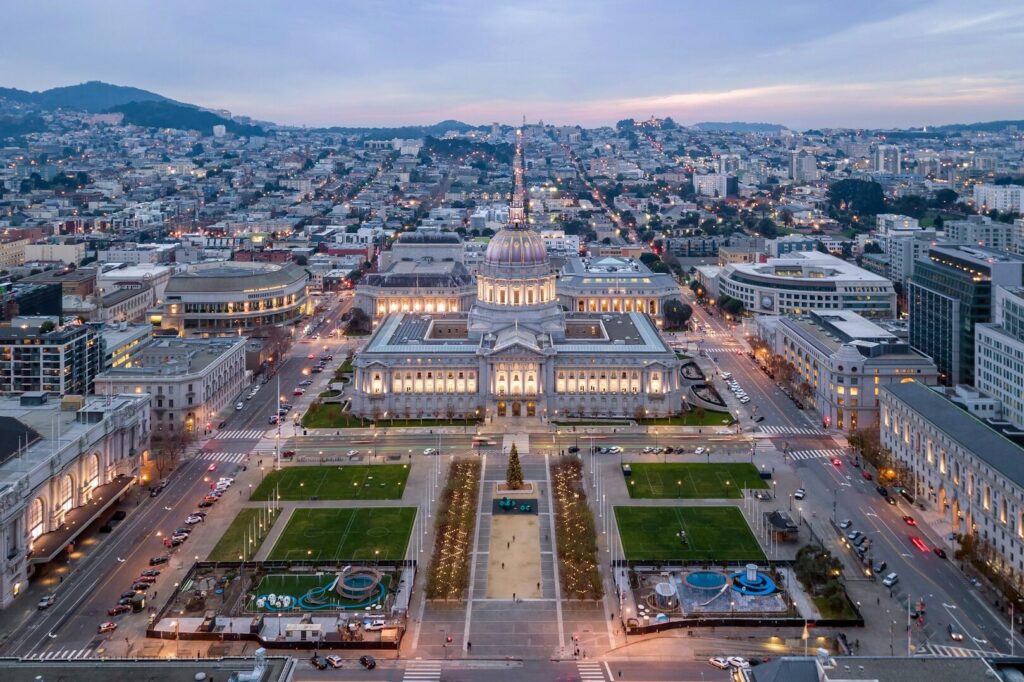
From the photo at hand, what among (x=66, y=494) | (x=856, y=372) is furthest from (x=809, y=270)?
(x=66, y=494)

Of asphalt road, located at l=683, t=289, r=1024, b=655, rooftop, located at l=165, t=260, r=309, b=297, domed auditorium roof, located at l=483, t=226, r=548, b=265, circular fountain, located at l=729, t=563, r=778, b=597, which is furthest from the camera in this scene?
rooftop, located at l=165, t=260, r=309, b=297

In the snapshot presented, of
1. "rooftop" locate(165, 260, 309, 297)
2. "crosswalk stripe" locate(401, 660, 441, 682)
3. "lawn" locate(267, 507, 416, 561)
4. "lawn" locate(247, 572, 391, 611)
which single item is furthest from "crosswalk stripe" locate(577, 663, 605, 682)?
"rooftop" locate(165, 260, 309, 297)

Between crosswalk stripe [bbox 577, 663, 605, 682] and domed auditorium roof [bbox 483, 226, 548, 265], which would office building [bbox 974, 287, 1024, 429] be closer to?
crosswalk stripe [bbox 577, 663, 605, 682]

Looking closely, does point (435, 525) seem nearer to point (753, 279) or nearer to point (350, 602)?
point (350, 602)

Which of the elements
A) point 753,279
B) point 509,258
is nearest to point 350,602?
point 509,258

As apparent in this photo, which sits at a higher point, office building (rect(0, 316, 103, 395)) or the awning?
office building (rect(0, 316, 103, 395))

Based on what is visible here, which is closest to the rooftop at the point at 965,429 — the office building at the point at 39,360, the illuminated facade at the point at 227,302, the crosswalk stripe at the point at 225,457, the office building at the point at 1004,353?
the office building at the point at 1004,353
